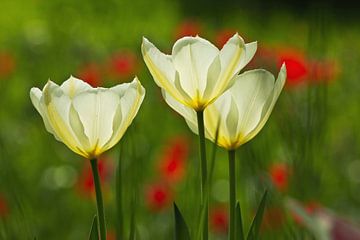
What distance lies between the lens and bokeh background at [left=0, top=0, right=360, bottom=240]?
1010 mm

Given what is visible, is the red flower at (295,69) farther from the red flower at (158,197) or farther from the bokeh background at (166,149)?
the red flower at (158,197)

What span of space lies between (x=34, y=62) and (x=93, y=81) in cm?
102

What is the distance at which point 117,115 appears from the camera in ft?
2.23

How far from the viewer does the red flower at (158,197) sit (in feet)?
5.98

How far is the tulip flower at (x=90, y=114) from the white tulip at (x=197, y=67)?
0.08ft

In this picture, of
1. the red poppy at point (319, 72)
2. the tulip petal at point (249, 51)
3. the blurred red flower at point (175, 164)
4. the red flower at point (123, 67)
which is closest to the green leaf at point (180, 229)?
the tulip petal at point (249, 51)

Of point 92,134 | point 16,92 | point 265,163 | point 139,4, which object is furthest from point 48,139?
point 139,4

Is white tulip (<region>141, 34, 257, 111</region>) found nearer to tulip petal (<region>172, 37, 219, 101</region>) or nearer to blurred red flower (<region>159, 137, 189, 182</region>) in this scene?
tulip petal (<region>172, 37, 219, 101</region>)

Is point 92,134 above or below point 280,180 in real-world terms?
above

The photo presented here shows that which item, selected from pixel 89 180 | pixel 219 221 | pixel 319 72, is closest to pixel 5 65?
pixel 89 180

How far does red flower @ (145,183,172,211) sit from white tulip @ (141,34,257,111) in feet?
3.71

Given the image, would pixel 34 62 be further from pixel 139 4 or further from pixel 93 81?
pixel 139 4

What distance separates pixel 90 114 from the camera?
69 centimetres

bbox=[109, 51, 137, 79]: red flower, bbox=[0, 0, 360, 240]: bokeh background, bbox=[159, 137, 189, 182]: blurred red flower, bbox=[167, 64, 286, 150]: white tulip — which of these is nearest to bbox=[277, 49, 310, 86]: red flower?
bbox=[0, 0, 360, 240]: bokeh background
